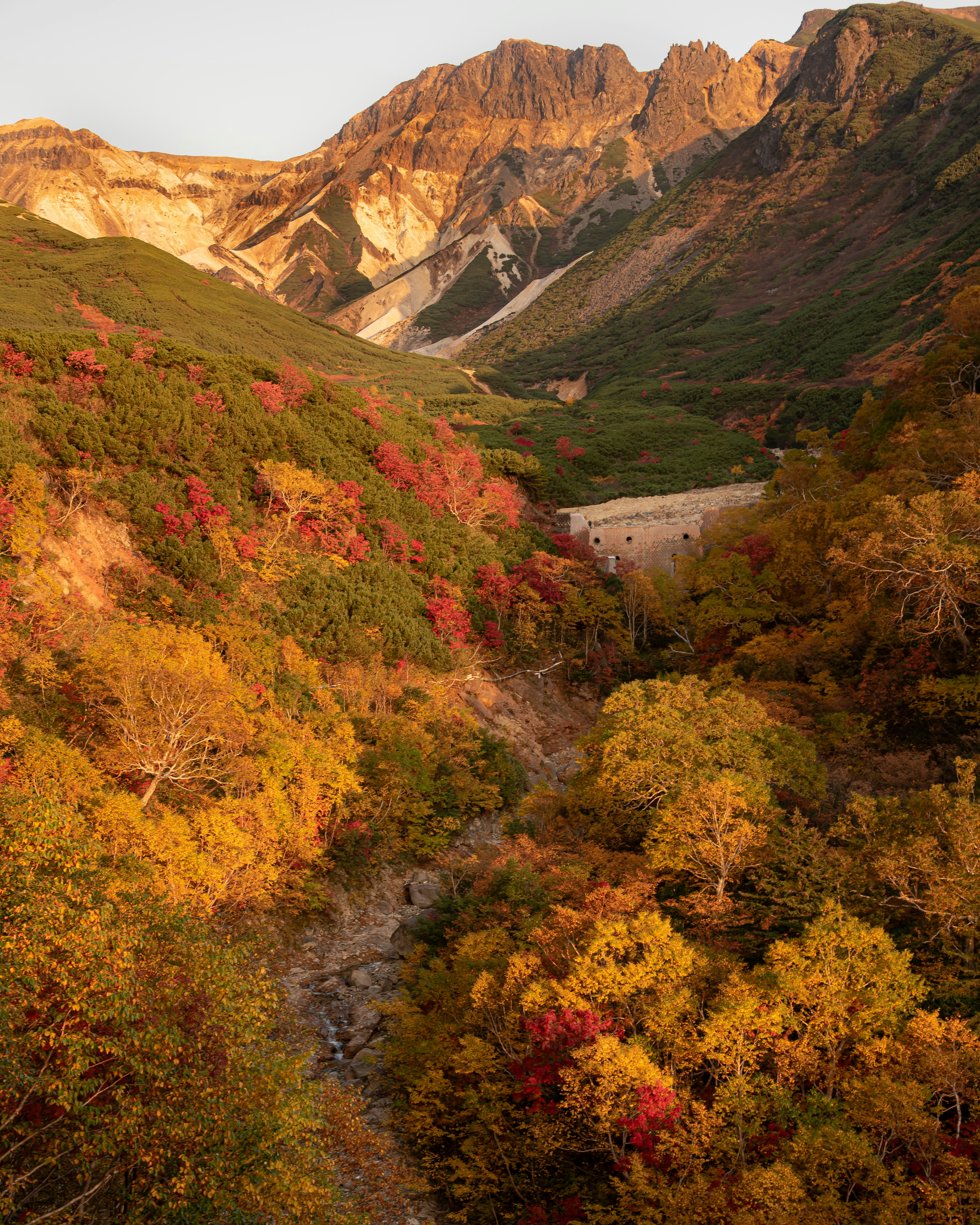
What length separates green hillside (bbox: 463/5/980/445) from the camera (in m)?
62.8

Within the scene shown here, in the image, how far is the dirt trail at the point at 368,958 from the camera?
37.4 ft

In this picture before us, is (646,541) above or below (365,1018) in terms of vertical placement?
above

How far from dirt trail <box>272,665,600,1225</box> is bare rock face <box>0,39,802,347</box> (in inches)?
4894

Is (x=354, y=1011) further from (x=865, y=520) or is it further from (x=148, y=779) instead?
(x=865, y=520)

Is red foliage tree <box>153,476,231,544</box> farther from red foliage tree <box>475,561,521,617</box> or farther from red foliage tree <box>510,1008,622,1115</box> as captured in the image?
red foliage tree <box>510,1008,622,1115</box>

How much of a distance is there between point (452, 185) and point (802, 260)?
118758mm

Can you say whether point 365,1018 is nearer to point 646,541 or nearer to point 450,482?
point 450,482

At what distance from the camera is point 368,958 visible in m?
14.5

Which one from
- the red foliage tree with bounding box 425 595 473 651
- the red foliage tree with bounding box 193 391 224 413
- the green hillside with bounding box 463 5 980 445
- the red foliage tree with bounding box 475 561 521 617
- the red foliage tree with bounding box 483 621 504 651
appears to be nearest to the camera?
the red foliage tree with bounding box 193 391 224 413

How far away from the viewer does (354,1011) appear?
12.9 m

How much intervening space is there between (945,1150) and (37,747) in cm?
1180

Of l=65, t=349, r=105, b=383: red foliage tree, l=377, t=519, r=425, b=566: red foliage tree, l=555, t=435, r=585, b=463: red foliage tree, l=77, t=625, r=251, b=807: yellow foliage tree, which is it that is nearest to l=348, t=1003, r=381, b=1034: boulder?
l=77, t=625, r=251, b=807: yellow foliage tree

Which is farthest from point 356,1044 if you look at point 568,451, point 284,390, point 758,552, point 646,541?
point 568,451

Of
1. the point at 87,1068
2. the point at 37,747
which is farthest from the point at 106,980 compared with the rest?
the point at 37,747
